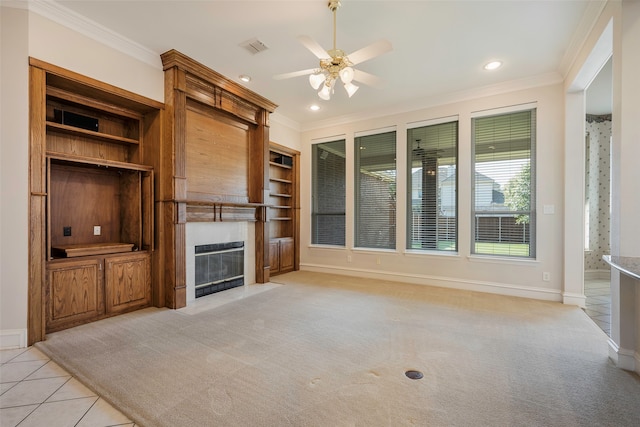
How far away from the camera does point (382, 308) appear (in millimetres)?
3627

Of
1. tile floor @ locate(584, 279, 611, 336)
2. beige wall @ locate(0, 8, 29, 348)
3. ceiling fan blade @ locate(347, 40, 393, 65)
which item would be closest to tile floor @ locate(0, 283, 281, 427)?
beige wall @ locate(0, 8, 29, 348)

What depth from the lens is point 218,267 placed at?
4.43 m

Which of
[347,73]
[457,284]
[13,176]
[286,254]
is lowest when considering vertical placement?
[457,284]

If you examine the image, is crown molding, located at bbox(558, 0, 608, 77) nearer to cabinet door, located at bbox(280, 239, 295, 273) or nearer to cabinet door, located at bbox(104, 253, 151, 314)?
cabinet door, located at bbox(280, 239, 295, 273)

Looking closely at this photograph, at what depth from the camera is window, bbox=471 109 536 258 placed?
4242mm

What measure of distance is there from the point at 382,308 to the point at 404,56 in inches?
125

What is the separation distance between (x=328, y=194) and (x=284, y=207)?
3.20 feet

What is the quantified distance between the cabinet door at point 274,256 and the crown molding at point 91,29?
3.35 meters

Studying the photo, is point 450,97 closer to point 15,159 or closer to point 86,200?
point 86,200

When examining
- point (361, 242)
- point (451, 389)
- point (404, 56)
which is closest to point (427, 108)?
point (404, 56)

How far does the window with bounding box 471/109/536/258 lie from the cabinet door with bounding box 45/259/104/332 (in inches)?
204

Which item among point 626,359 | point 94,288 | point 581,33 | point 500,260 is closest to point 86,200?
point 94,288

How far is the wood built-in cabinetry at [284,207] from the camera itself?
19.0 ft

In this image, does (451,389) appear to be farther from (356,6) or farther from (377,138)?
(377,138)
